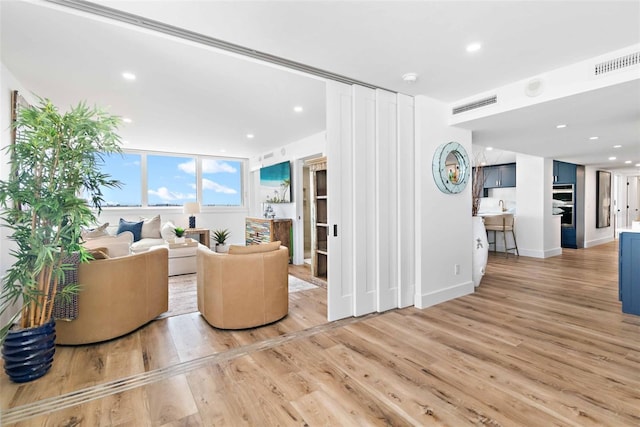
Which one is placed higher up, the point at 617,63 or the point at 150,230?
the point at 617,63

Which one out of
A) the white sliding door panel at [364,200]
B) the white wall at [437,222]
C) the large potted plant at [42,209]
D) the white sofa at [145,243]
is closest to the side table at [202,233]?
the white sofa at [145,243]

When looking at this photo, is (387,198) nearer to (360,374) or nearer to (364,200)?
(364,200)

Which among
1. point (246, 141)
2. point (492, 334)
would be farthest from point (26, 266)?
point (246, 141)

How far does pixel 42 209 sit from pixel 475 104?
4.20 m

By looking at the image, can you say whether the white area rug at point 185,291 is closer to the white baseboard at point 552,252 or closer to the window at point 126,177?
the window at point 126,177

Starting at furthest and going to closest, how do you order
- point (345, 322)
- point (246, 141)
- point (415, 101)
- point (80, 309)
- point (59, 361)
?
point (246, 141) → point (415, 101) → point (345, 322) → point (80, 309) → point (59, 361)

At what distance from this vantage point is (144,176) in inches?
282

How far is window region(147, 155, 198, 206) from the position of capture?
7.27 meters

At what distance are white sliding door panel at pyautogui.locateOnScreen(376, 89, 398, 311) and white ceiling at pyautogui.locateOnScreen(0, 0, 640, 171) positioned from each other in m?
0.30

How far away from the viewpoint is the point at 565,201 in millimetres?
7727

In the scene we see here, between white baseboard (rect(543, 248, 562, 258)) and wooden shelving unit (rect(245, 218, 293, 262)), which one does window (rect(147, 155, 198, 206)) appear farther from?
white baseboard (rect(543, 248, 562, 258))

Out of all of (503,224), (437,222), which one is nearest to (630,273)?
(437,222)

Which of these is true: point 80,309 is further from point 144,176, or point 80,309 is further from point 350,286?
point 144,176

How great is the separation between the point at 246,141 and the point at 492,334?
17.3ft
